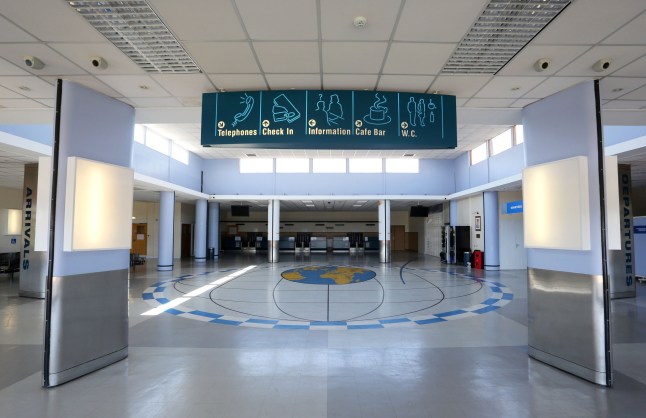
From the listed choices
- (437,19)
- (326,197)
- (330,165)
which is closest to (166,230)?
(326,197)

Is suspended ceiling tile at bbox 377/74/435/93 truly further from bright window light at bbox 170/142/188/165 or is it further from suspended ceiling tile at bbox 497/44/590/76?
bright window light at bbox 170/142/188/165

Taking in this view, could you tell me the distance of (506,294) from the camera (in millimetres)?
7809

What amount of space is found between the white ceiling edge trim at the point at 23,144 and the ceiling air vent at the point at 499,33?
7.42 meters

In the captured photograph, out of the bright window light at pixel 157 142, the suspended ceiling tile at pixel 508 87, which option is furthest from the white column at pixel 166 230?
the suspended ceiling tile at pixel 508 87

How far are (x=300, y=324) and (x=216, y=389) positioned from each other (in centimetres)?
231

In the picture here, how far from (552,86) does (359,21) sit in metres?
2.60

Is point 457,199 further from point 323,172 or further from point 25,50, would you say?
point 25,50

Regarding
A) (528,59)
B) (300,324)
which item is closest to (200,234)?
(300,324)

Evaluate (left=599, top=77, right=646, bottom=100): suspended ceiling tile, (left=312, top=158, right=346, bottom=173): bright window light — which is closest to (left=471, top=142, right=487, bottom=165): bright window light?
(left=312, top=158, right=346, bottom=173): bright window light

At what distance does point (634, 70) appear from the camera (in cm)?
339

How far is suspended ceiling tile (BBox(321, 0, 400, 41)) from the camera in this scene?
2.45 m

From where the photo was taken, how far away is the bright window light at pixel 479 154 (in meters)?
13.3

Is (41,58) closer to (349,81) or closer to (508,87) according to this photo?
(349,81)

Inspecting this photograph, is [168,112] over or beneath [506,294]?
over
